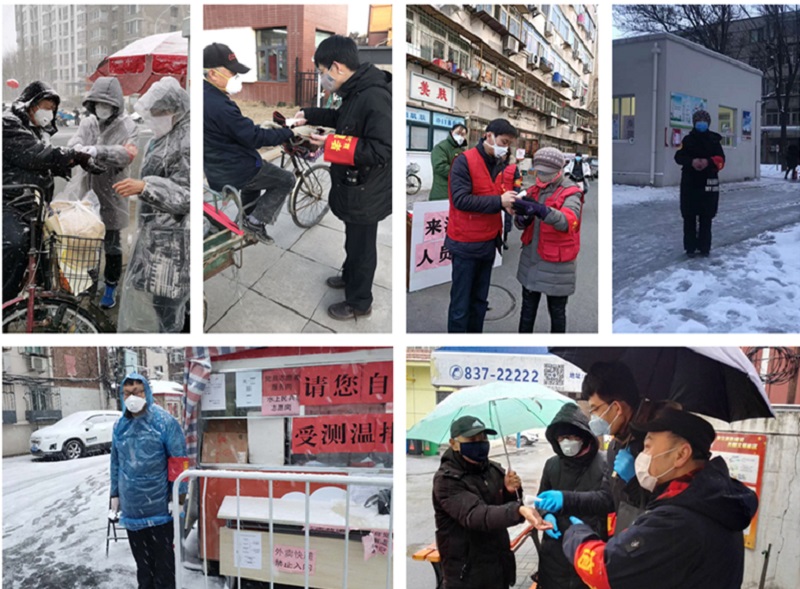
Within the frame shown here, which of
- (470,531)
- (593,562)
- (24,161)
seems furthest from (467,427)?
(24,161)

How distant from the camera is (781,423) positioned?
2420mm

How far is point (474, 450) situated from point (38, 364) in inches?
72.6

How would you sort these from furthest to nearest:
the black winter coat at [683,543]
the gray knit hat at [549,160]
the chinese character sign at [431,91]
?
the chinese character sign at [431,91] < the gray knit hat at [549,160] < the black winter coat at [683,543]

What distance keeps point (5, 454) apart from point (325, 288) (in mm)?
1529

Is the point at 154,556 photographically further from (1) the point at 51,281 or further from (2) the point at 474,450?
(2) the point at 474,450

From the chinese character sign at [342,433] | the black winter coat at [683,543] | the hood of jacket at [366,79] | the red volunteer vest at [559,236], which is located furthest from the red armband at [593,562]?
the hood of jacket at [366,79]

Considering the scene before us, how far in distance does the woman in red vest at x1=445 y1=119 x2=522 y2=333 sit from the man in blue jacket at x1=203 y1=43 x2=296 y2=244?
710 mm

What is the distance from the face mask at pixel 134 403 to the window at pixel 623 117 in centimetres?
227

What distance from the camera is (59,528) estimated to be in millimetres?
2660

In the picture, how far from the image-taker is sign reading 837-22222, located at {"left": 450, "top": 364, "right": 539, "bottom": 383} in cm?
254

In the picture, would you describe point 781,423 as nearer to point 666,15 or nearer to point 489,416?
point 489,416

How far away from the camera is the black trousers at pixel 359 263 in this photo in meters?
2.57

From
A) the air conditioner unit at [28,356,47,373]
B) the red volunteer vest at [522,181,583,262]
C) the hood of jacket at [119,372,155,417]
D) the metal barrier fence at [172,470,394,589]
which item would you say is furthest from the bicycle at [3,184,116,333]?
the red volunteer vest at [522,181,583,262]

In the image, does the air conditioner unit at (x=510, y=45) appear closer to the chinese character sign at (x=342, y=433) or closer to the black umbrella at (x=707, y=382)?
the black umbrella at (x=707, y=382)
